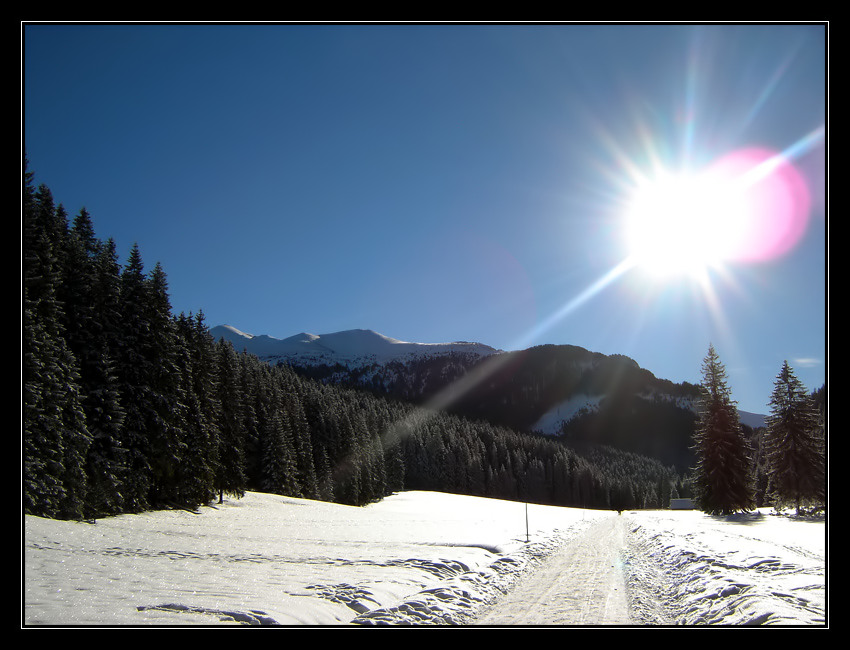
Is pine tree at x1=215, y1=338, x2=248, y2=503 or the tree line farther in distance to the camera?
pine tree at x1=215, y1=338, x2=248, y2=503

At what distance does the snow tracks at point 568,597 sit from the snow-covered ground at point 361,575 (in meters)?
0.21

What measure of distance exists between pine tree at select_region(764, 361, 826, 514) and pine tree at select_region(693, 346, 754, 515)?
1.68 m

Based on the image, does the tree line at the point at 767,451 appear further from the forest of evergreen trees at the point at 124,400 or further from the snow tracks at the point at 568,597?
the forest of evergreen trees at the point at 124,400

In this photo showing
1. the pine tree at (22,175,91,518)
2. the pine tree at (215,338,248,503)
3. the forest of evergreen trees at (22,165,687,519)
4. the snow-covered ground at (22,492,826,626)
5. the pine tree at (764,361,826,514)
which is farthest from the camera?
the pine tree at (215,338,248,503)

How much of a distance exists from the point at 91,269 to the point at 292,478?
2670 cm

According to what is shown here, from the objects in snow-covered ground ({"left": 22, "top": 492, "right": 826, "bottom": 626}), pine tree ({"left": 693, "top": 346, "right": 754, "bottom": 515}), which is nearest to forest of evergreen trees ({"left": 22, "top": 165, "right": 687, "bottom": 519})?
snow-covered ground ({"left": 22, "top": 492, "right": 826, "bottom": 626})

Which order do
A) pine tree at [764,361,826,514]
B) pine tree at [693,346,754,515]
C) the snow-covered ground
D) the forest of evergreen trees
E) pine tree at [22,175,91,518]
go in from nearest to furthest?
the snow-covered ground < pine tree at [22,175,91,518] < the forest of evergreen trees < pine tree at [764,361,826,514] < pine tree at [693,346,754,515]

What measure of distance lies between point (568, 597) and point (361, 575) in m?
4.84

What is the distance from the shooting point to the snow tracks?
7031 mm

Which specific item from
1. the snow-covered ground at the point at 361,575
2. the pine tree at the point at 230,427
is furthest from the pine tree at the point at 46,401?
the pine tree at the point at 230,427

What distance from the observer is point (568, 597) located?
8328 millimetres

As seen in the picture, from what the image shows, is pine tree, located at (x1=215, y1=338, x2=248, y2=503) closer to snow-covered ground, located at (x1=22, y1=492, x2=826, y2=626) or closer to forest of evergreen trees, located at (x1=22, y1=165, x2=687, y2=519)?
forest of evergreen trees, located at (x1=22, y1=165, x2=687, y2=519)
